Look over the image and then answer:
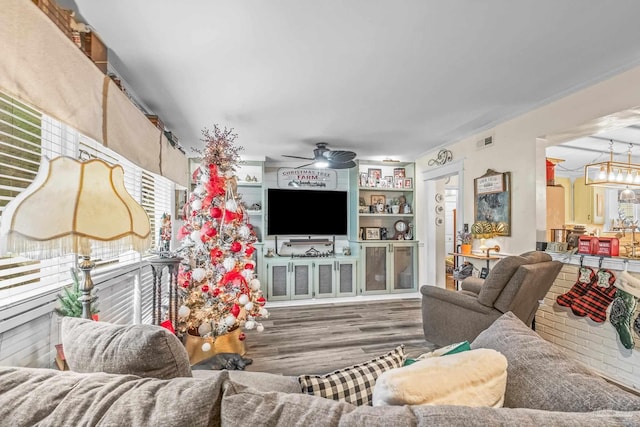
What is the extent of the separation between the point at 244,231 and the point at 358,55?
1798 mm

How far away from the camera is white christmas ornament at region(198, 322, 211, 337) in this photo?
8.70 feet

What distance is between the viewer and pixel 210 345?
8.57 ft

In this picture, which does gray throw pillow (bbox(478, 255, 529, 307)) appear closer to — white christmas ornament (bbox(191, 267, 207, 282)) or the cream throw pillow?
the cream throw pillow

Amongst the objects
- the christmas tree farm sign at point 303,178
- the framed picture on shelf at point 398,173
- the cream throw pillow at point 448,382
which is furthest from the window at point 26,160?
the framed picture on shelf at point 398,173

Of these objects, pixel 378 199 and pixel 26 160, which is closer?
pixel 26 160

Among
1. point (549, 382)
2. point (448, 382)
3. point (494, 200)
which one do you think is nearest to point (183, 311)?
point (448, 382)

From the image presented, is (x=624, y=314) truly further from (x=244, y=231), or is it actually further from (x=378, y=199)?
(x=378, y=199)

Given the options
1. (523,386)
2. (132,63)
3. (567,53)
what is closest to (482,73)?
(567,53)

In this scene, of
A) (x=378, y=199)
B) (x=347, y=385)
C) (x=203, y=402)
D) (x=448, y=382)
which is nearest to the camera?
(x=203, y=402)

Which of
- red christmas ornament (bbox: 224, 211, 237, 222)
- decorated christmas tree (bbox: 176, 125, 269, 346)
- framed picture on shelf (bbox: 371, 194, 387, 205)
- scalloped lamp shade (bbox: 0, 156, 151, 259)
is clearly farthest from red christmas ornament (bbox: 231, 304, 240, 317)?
framed picture on shelf (bbox: 371, 194, 387, 205)

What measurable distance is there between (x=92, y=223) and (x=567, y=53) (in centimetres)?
299

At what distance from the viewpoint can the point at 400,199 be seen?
5512mm

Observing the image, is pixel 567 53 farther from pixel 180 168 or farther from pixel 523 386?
pixel 180 168

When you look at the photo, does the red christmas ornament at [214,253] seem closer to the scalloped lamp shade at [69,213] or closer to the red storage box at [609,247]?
the scalloped lamp shade at [69,213]
